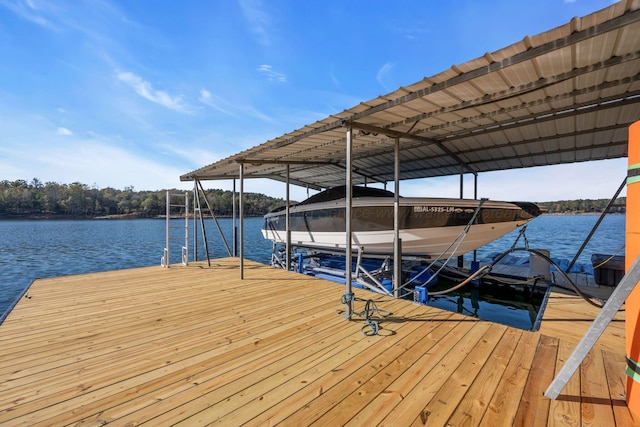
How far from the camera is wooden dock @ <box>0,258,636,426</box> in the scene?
1.84m

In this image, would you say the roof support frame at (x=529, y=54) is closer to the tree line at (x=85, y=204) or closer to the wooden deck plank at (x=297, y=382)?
the wooden deck plank at (x=297, y=382)

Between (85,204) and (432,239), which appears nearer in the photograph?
(432,239)

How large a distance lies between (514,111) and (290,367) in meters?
3.98

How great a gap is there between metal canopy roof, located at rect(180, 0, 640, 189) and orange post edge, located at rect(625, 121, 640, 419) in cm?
77

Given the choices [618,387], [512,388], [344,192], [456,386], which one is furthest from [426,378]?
[344,192]

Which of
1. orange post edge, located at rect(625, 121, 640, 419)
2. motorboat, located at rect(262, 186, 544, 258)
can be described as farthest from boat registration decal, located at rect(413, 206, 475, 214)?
orange post edge, located at rect(625, 121, 640, 419)

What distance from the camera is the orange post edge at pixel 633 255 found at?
67.4 inches

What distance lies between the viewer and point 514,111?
356cm

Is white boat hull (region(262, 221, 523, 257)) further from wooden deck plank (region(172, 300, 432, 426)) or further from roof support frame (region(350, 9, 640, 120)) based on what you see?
roof support frame (region(350, 9, 640, 120))

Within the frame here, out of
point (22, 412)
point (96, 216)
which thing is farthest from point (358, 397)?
point (96, 216)

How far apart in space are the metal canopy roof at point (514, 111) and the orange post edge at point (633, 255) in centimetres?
77

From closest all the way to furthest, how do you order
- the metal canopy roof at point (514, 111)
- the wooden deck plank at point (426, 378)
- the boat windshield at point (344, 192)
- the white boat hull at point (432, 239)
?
the wooden deck plank at point (426, 378) < the metal canopy roof at point (514, 111) < the white boat hull at point (432, 239) < the boat windshield at point (344, 192)

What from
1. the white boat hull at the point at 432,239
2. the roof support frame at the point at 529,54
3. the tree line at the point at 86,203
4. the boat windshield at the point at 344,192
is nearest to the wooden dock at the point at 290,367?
the white boat hull at the point at 432,239

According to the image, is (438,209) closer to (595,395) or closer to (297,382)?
(595,395)
